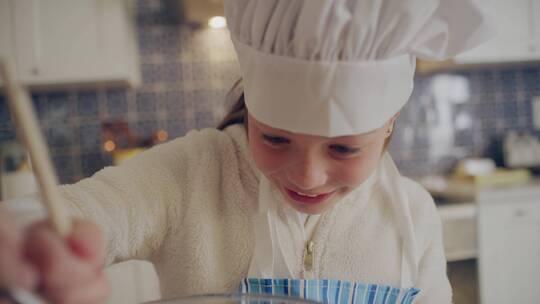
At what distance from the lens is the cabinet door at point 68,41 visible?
151 centimetres

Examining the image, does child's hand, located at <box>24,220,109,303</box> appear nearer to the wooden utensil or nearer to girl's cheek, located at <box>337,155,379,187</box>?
the wooden utensil

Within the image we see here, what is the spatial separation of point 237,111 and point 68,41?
3.71ft

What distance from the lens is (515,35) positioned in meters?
1.90

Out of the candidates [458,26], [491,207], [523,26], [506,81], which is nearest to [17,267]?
[458,26]

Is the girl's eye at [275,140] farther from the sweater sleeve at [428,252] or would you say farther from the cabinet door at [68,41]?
the cabinet door at [68,41]

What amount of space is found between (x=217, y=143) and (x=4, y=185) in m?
1.18

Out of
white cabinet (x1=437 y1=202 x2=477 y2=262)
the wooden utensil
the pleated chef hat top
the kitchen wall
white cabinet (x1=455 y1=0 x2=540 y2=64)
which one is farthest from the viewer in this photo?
white cabinet (x1=455 y1=0 x2=540 y2=64)

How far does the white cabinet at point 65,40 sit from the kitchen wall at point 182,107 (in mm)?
223

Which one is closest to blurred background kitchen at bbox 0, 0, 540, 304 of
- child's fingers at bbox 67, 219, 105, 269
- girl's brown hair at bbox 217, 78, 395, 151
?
girl's brown hair at bbox 217, 78, 395, 151

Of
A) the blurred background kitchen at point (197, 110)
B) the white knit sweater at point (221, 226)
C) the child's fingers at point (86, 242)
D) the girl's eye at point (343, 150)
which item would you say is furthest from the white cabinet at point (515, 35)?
the child's fingers at point (86, 242)

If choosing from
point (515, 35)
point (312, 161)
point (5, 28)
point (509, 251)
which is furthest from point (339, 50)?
point (515, 35)

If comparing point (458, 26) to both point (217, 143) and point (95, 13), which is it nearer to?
point (217, 143)

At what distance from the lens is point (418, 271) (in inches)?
23.0

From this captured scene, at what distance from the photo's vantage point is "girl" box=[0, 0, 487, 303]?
407 millimetres
